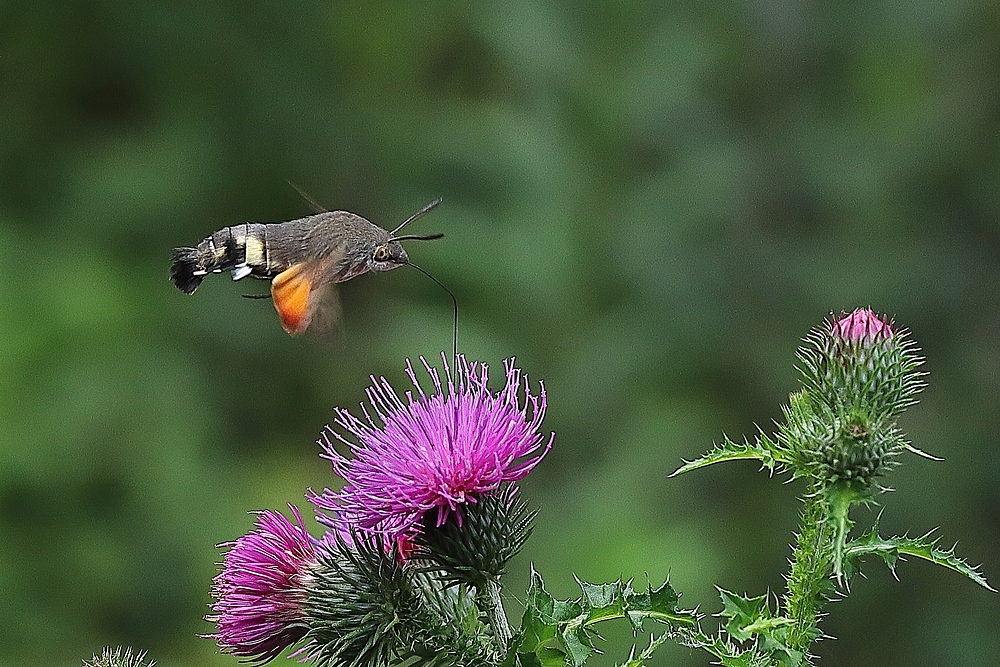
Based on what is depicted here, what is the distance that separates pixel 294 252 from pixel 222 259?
0.18 metres

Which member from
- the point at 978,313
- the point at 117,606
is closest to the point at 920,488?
the point at 978,313

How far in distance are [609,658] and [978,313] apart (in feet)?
8.67

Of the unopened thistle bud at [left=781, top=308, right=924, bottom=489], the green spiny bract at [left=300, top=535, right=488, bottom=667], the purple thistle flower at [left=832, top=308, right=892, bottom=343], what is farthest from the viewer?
the purple thistle flower at [left=832, top=308, right=892, bottom=343]

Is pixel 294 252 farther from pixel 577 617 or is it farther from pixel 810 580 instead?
pixel 810 580

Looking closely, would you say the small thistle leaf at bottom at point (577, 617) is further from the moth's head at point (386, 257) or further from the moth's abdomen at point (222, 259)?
the moth's abdomen at point (222, 259)

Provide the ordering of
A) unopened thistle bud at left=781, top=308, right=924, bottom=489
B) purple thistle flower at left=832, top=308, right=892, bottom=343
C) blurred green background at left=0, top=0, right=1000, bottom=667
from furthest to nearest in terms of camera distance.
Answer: blurred green background at left=0, top=0, right=1000, bottom=667 → purple thistle flower at left=832, top=308, right=892, bottom=343 → unopened thistle bud at left=781, top=308, right=924, bottom=489

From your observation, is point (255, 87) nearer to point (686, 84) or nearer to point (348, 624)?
point (686, 84)

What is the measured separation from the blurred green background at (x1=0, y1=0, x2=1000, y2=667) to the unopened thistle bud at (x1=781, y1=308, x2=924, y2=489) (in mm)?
1908

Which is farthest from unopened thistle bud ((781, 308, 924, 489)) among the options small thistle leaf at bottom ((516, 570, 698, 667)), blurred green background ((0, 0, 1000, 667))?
blurred green background ((0, 0, 1000, 667))

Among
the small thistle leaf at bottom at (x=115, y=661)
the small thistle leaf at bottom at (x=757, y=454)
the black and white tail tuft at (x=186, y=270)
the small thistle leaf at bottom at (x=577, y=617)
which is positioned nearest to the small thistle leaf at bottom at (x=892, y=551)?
the small thistle leaf at bottom at (x=757, y=454)

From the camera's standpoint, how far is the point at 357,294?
19.7 ft

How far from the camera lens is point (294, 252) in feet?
9.73

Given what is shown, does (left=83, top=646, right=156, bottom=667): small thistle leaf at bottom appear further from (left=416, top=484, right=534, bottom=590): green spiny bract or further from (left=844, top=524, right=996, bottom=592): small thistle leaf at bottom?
(left=844, top=524, right=996, bottom=592): small thistle leaf at bottom

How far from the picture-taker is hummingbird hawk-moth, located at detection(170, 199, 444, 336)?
2928 mm
